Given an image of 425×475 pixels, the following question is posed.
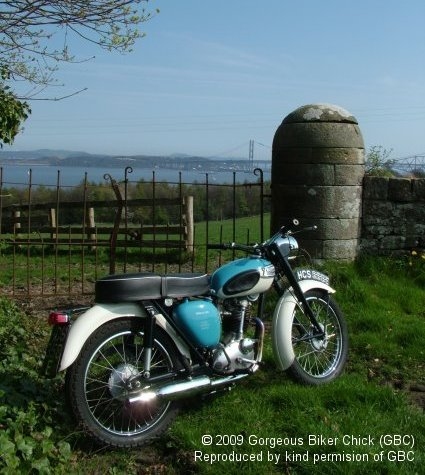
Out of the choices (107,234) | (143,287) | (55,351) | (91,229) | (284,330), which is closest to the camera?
(55,351)

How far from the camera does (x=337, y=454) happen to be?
11.4ft

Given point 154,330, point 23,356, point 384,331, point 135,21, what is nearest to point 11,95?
point 135,21

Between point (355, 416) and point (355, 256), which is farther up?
point (355, 256)

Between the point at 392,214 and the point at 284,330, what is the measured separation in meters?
3.46

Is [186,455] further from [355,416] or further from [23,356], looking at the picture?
[23,356]

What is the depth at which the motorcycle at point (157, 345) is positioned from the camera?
142 inches

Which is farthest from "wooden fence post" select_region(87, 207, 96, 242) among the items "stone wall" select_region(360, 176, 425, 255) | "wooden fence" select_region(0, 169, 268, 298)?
"stone wall" select_region(360, 176, 425, 255)

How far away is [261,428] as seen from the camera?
3.84 m

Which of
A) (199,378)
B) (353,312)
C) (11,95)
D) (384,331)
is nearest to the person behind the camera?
(199,378)

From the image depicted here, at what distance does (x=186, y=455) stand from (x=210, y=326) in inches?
31.3

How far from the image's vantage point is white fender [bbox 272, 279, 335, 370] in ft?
14.5

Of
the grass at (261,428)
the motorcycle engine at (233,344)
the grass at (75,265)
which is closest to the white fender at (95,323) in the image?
the motorcycle engine at (233,344)

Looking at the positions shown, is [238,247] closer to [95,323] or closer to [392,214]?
[95,323]

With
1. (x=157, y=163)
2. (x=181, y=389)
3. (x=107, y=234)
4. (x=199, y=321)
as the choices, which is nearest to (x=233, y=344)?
(x=199, y=321)
